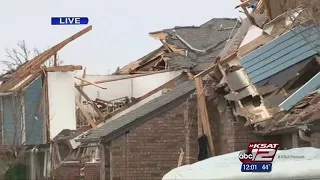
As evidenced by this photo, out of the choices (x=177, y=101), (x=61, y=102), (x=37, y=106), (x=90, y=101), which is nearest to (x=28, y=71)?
(x=37, y=106)

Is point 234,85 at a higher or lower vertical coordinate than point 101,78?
lower

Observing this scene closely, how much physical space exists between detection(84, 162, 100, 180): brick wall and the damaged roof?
4.63 m

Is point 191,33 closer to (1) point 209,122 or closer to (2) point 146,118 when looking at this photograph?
(2) point 146,118

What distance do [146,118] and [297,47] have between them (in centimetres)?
840

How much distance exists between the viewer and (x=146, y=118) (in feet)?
62.3

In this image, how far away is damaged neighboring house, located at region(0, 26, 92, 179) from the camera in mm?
26422

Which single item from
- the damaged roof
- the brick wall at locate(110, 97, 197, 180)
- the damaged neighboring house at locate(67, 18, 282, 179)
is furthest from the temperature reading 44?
the damaged roof

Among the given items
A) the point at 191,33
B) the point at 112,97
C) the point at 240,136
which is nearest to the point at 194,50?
the point at 191,33

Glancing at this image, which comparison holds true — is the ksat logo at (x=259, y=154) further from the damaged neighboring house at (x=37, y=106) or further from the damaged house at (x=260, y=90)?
the damaged neighboring house at (x=37, y=106)

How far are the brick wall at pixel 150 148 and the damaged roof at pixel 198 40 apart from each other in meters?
3.59

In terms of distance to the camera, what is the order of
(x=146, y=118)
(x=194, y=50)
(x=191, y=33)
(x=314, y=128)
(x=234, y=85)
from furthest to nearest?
(x=191, y=33), (x=194, y=50), (x=146, y=118), (x=234, y=85), (x=314, y=128)

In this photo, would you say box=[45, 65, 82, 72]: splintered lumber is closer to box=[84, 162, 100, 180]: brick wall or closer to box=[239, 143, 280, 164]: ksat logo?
box=[84, 162, 100, 180]: brick wall

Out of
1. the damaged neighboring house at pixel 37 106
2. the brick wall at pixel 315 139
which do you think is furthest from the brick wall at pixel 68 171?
the brick wall at pixel 315 139

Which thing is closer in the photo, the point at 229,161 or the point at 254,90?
the point at 229,161
